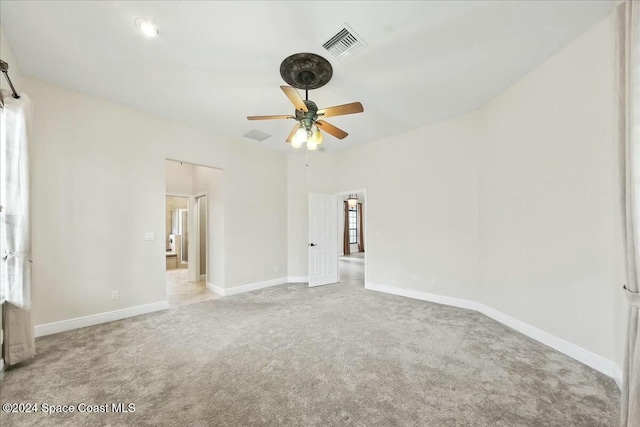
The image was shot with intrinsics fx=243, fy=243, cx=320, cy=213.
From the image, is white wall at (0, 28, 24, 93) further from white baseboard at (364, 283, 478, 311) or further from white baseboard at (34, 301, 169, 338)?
white baseboard at (364, 283, 478, 311)

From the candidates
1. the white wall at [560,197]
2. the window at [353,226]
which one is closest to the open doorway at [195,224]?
the white wall at [560,197]

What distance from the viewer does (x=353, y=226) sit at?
1211 centimetres

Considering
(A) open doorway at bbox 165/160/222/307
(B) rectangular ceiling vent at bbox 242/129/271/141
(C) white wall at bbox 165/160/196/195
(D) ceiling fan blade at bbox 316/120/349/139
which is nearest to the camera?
(D) ceiling fan blade at bbox 316/120/349/139

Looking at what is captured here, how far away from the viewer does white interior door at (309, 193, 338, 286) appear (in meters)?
5.38

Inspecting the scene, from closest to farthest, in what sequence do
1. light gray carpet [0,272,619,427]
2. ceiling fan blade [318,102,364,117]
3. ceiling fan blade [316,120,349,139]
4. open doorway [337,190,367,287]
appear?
light gray carpet [0,272,619,427], ceiling fan blade [318,102,364,117], ceiling fan blade [316,120,349,139], open doorway [337,190,367,287]

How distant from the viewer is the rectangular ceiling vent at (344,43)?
215 cm

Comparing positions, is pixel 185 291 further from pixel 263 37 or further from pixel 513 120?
pixel 513 120

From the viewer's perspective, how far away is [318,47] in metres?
2.32

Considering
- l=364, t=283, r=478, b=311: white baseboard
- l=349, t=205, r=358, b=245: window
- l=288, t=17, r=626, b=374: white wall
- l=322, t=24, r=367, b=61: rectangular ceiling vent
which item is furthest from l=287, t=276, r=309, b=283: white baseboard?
l=349, t=205, r=358, b=245: window

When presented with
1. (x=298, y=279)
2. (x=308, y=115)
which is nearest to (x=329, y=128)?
(x=308, y=115)

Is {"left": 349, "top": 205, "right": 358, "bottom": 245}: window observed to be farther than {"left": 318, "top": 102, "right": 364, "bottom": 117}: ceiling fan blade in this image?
Yes

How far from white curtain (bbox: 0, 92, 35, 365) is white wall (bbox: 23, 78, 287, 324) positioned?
2.73ft

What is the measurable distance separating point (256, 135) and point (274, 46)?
2431mm

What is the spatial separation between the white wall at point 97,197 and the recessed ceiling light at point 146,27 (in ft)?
6.24
